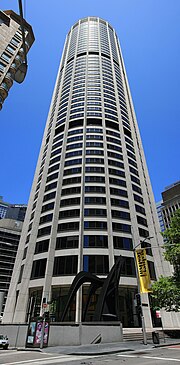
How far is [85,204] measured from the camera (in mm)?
45250

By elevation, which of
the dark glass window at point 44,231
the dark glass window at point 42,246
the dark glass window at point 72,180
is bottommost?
→ the dark glass window at point 42,246

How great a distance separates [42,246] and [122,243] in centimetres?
1491

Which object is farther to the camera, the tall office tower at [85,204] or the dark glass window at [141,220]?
the dark glass window at [141,220]

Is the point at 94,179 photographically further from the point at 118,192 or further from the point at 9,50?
the point at 9,50

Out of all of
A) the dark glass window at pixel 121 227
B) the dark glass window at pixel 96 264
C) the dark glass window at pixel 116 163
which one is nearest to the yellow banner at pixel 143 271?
the dark glass window at pixel 96 264

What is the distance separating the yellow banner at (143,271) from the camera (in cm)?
1849

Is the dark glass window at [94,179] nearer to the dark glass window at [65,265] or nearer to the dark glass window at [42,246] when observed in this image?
the dark glass window at [42,246]

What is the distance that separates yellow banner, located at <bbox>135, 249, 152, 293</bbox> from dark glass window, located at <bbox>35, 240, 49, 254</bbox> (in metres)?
24.8

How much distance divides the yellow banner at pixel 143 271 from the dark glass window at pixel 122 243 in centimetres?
2180

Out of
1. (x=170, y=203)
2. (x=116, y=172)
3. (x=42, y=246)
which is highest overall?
(x=170, y=203)

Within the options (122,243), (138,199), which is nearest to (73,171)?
(138,199)

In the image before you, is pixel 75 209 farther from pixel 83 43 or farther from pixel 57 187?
pixel 83 43

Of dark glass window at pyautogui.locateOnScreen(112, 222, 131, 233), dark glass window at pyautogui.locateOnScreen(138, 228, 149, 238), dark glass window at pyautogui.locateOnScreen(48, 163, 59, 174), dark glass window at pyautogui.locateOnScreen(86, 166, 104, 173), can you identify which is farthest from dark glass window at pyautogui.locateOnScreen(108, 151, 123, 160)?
dark glass window at pyautogui.locateOnScreen(138, 228, 149, 238)

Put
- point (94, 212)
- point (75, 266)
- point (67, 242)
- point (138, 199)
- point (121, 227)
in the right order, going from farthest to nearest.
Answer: point (138, 199) < point (94, 212) < point (121, 227) < point (67, 242) < point (75, 266)
